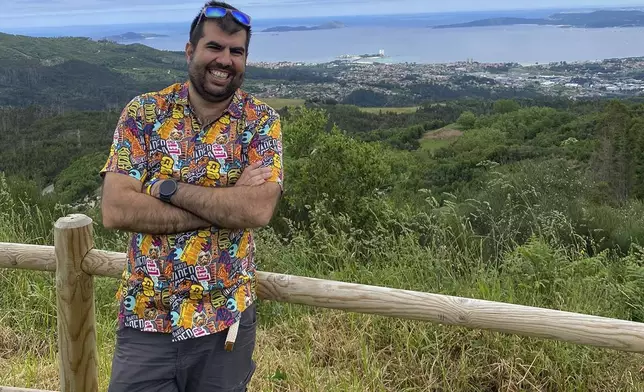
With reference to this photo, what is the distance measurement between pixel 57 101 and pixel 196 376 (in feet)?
285

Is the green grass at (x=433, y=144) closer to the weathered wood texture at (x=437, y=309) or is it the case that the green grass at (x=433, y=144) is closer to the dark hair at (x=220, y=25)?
the weathered wood texture at (x=437, y=309)

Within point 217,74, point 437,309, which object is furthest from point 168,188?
point 437,309

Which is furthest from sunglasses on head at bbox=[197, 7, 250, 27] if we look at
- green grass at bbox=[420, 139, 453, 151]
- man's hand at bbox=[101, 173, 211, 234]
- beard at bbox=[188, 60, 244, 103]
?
green grass at bbox=[420, 139, 453, 151]

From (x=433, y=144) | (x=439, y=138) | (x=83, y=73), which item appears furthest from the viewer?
(x=83, y=73)

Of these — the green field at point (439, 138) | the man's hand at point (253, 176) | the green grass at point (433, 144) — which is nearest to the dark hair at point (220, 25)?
the man's hand at point (253, 176)

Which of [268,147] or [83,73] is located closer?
[268,147]

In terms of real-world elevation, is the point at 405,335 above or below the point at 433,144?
above

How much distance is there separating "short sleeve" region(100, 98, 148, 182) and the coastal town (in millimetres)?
65810

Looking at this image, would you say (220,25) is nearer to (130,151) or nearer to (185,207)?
(130,151)

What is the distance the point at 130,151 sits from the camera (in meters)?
1.80

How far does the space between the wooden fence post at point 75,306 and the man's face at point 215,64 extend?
76 centimetres

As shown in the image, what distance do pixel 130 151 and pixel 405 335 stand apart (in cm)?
162

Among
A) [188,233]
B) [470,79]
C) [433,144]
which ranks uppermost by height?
[470,79]

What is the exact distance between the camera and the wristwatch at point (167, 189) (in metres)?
1.71
